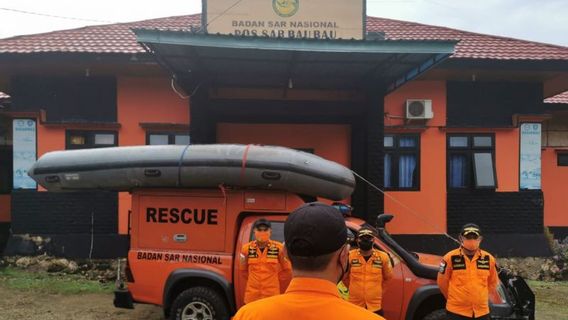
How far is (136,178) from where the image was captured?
5.68m

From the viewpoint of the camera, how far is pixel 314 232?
1.45m

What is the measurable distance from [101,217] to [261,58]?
4.82 meters

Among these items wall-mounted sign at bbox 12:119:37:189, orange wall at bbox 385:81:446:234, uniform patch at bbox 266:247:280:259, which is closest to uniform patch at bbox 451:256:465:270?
uniform patch at bbox 266:247:280:259

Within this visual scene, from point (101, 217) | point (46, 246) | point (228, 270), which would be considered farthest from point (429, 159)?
point (46, 246)

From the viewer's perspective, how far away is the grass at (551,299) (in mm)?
6992

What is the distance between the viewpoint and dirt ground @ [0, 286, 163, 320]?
657cm

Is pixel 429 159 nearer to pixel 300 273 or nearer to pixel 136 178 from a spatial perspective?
pixel 136 178

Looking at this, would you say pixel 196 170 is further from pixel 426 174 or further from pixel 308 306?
pixel 426 174

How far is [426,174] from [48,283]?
7819mm

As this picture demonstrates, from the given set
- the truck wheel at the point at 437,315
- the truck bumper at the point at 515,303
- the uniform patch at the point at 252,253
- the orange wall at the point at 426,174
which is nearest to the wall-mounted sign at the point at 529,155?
the orange wall at the point at 426,174

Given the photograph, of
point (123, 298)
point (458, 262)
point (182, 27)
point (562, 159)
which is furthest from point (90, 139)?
point (562, 159)

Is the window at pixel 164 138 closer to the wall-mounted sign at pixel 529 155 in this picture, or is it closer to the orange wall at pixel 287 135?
the orange wall at pixel 287 135

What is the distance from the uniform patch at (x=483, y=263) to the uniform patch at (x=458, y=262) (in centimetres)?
15

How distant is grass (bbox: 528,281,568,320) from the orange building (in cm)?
133
